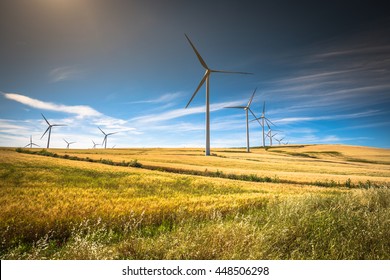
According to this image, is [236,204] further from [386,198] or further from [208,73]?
[208,73]

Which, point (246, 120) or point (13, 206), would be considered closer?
point (13, 206)

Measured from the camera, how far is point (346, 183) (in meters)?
28.6

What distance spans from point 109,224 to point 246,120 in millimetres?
100857

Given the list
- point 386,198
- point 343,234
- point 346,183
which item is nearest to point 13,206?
point 343,234

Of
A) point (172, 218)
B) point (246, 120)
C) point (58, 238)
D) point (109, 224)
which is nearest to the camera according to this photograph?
point (58, 238)
